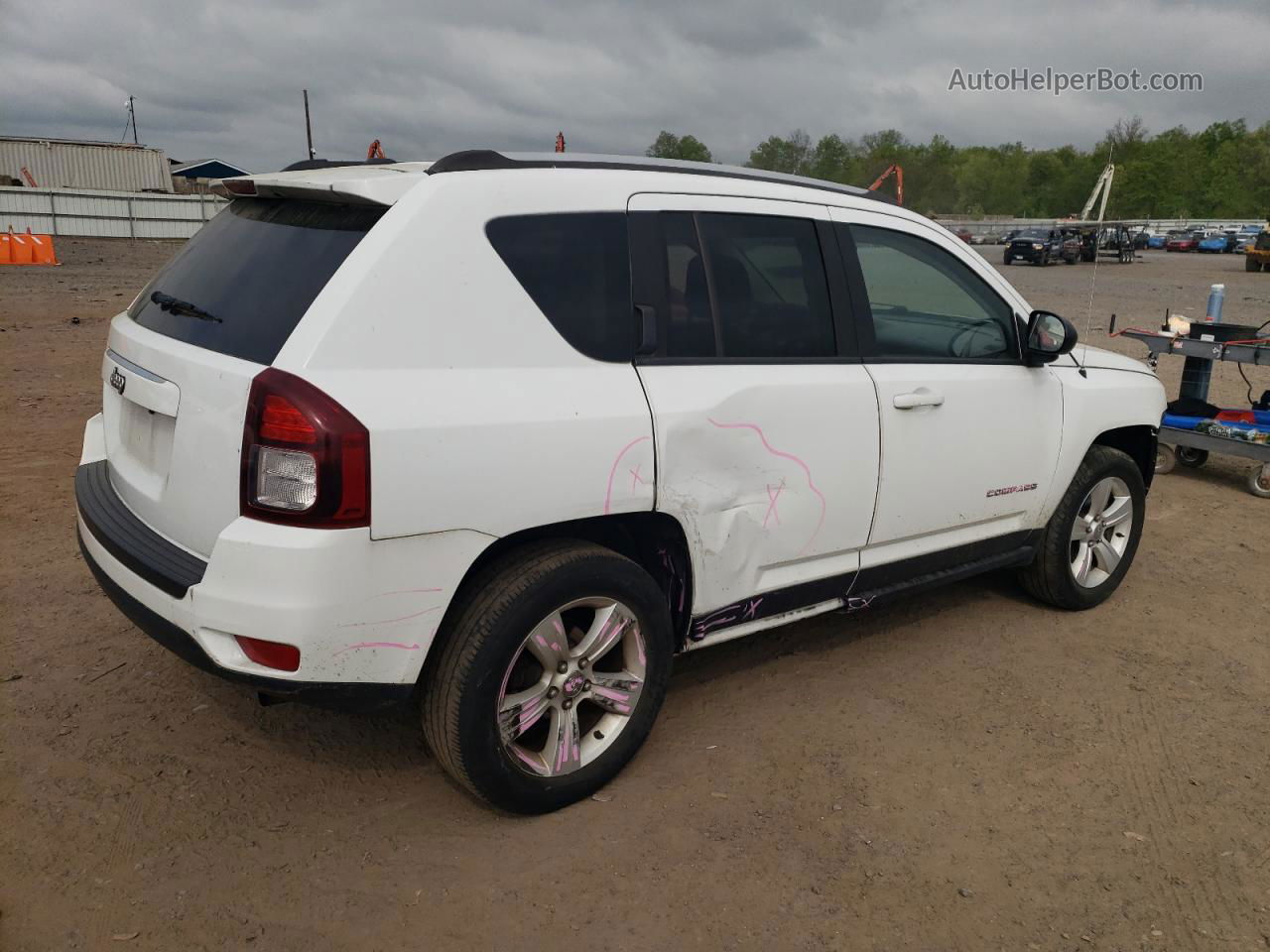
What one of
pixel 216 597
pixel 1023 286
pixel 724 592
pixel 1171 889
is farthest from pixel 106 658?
pixel 1023 286

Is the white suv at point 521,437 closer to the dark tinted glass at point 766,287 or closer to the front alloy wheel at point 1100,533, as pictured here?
the dark tinted glass at point 766,287

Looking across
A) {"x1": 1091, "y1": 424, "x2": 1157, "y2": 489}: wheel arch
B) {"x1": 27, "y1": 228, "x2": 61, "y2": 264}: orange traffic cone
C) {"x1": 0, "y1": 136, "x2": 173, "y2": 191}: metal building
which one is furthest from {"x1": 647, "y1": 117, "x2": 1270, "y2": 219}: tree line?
{"x1": 1091, "y1": 424, "x2": 1157, "y2": 489}: wheel arch

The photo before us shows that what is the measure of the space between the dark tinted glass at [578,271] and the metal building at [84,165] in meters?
52.6

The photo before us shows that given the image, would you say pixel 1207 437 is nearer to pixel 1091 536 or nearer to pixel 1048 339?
pixel 1091 536

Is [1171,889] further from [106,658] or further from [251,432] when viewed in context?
[106,658]

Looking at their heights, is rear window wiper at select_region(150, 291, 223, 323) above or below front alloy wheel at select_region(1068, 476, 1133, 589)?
above

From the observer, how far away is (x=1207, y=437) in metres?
7.31

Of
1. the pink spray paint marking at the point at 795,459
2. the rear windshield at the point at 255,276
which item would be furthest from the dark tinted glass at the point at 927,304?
the rear windshield at the point at 255,276

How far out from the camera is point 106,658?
13.0 ft

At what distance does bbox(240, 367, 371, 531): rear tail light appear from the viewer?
2.46 meters

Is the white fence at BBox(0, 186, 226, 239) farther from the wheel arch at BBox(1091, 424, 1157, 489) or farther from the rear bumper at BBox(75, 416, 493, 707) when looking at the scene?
the rear bumper at BBox(75, 416, 493, 707)

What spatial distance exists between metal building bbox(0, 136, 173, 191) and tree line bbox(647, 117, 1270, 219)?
33.0 m

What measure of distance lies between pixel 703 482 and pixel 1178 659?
2.62 meters

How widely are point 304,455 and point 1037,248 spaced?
131 feet
